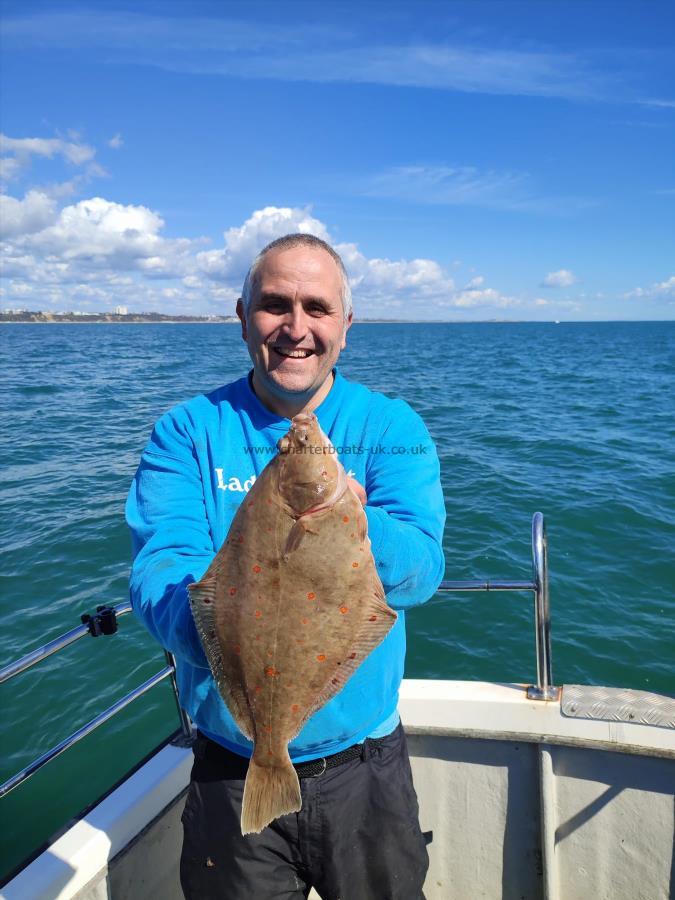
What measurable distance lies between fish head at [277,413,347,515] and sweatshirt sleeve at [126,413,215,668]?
53cm

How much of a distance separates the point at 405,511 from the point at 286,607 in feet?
1.95

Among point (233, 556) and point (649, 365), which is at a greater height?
point (233, 556)

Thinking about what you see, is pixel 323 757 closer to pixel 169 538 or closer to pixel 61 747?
pixel 169 538

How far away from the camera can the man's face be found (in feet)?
8.34

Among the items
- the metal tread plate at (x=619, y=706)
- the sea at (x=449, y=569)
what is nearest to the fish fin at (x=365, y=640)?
the metal tread plate at (x=619, y=706)

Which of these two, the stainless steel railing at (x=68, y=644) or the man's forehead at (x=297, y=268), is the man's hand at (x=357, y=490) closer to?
the man's forehead at (x=297, y=268)

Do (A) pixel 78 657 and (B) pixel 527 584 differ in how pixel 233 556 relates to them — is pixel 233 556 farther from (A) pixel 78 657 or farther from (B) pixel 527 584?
(A) pixel 78 657

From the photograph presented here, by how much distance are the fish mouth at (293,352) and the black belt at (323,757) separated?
1652 millimetres

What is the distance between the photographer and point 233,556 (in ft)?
6.47

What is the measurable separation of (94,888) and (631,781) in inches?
111

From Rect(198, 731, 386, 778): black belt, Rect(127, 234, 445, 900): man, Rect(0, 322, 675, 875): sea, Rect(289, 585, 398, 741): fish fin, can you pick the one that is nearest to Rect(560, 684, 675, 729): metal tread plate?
Rect(127, 234, 445, 900): man

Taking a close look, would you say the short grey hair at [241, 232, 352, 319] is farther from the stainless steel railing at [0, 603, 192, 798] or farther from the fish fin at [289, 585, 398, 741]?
the stainless steel railing at [0, 603, 192, 798]

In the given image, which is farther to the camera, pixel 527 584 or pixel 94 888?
pixel 527 584

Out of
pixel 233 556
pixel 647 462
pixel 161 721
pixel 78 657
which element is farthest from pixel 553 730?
pixel 647 462
